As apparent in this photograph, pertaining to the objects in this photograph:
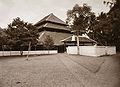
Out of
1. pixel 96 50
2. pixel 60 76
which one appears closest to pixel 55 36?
pixel 96 50

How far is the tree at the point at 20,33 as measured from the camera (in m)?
25.8

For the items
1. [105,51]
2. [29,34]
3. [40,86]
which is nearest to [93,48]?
[105,51]

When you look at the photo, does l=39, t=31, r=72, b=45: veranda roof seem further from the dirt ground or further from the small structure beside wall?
the dirt ground

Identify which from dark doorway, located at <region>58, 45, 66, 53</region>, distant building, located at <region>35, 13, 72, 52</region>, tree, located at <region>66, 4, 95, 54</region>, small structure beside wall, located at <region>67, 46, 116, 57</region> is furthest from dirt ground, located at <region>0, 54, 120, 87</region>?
tree, located at <region>66, 4, 95, 54</region>

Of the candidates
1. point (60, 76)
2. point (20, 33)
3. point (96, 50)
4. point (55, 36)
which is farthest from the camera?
point (55, 36)

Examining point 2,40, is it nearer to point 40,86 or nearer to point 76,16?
point 40,86

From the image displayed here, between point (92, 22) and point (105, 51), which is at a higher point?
point (92, 22)

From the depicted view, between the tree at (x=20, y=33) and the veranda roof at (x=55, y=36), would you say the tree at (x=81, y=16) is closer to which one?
the veranda roof at (x=55, y=36)

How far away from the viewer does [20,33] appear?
25.8 m

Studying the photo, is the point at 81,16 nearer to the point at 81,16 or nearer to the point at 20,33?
the point at 81,16

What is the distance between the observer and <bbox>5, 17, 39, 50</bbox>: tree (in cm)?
2575

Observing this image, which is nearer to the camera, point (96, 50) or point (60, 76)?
point (60, 76)

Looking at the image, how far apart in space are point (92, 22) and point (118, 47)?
48.3 ft

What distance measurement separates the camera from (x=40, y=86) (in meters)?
6.00
